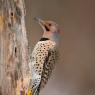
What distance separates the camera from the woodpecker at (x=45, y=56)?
183 centimetres

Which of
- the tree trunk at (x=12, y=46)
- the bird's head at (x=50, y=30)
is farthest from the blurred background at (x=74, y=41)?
the tree trunk at (x=12, y=46)

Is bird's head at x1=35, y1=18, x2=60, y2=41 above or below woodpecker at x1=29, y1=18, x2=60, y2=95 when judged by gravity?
above

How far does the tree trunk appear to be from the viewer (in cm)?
133

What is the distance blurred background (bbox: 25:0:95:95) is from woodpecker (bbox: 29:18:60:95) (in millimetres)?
659

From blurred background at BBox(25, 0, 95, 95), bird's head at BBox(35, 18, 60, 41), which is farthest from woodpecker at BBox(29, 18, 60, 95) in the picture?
blurred background at BBox(25, 0, 95, 95)

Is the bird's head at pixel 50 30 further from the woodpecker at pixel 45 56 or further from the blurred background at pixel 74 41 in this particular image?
the blurred background at pixel 74 41

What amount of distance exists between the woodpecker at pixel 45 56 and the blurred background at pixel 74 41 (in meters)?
0.66

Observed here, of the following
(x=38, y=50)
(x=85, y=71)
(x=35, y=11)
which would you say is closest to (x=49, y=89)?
(x=85, y=71)

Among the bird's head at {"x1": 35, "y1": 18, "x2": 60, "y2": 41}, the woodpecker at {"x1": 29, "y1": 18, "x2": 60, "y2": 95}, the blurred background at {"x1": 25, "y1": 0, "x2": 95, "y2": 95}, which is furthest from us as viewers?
the blurred background at {"x1": 25, "y1": 0, "x2": 95, "y2": 95}

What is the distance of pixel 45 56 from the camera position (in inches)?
74.6

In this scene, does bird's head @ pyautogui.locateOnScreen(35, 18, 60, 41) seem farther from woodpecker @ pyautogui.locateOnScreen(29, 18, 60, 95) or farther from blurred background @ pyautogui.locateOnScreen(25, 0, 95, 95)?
blurred background @ pyautogui.locateOnScreen(25, 0, 95, 95)

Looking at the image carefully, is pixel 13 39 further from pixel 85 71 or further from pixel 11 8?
pixel 85 71

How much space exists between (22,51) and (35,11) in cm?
119

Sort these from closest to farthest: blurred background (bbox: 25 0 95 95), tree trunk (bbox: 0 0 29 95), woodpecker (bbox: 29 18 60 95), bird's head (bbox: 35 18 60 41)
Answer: tree trunk (bbox: 0 0 29 95) → woodpecker (bbox: 29 18 60 95) → bird's head (bbox: 35 18 60 41) → blurred background (bbox: 25 0 95 95)
